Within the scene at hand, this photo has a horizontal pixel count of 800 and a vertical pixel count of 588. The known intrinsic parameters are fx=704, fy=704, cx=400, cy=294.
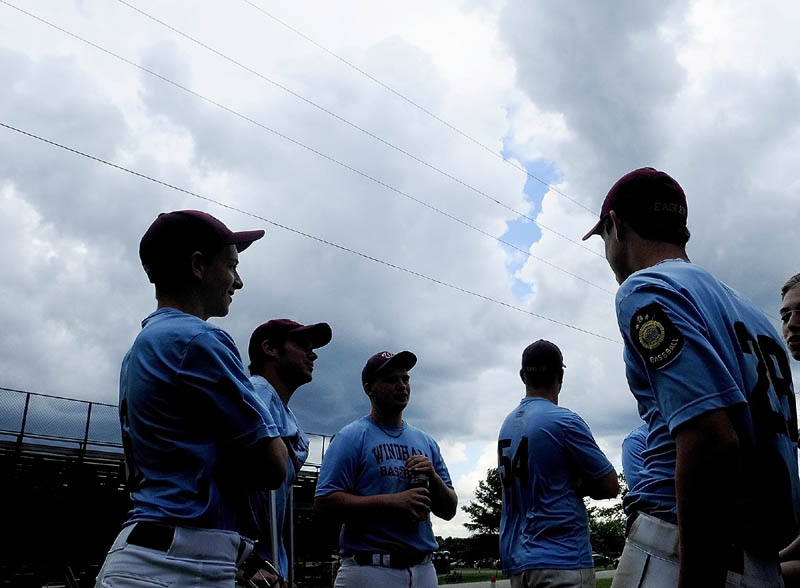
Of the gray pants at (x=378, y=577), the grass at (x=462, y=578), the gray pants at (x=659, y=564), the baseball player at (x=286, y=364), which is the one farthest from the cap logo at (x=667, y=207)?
the grass at (x=462, y=578)

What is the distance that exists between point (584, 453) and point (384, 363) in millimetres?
1618

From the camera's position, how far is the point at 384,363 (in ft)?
17.9

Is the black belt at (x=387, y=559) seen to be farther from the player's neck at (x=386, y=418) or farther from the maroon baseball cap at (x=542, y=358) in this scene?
the maroon baseball cap at (x=542, y=358)

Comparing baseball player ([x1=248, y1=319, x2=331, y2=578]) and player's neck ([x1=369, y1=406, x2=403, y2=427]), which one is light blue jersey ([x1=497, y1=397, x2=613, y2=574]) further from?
baseball player ([x1=248, y1=319, x2=331, y2=578])

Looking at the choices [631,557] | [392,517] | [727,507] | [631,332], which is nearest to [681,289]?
[631,332]

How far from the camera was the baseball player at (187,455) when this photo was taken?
7.36 feet

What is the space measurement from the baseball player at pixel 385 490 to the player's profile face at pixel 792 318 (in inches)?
97.8

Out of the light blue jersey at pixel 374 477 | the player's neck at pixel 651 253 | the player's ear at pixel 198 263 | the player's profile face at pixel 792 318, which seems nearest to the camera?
the player's neck at pixel 651 253

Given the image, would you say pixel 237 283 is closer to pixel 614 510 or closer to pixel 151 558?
pixel 151 558

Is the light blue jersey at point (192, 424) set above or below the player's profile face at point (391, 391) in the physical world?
below

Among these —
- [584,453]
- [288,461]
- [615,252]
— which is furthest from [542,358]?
[615,252]

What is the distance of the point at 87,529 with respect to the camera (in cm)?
1967

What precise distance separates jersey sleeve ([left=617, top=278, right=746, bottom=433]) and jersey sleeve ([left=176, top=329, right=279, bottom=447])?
4.12 feet

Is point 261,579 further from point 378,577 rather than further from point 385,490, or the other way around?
point 385,490
